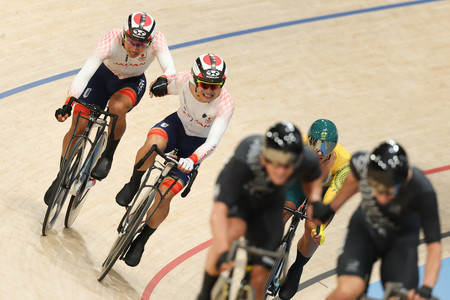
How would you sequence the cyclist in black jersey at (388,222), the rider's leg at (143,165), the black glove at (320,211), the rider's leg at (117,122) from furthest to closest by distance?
the rider's leg at (117,122), the rider's leg at (143,165), the black glove at (320,211), the cyclist in black jersey at (388,222)

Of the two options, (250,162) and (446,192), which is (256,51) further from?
(250,162)

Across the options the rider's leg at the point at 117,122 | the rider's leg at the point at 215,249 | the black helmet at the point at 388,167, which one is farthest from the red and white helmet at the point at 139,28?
the black helmet at the point at 388,167

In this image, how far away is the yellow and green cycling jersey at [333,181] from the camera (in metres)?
5.11

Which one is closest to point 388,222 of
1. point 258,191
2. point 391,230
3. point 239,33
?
point 391,230

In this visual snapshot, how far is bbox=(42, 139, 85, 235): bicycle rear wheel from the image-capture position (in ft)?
17.8

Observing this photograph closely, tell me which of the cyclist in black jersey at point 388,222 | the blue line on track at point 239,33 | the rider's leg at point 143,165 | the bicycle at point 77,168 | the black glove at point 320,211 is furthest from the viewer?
the blue line on track at point 239,33

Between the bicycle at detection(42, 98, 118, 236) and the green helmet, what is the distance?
1.31 metres

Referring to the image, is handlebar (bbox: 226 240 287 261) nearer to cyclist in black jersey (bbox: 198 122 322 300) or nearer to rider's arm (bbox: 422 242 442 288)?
cyclist in black jersey (bbox: 198 122 322 300)

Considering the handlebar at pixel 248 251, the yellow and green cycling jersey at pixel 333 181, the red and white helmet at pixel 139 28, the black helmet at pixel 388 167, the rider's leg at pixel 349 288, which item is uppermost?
the black helmet at pixel 388 167

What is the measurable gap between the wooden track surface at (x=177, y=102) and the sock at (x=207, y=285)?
1.33 meters

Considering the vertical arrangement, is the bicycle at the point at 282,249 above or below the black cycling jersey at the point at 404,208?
below

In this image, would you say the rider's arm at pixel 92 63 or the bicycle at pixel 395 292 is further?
the rider's arm at pixel 92 63

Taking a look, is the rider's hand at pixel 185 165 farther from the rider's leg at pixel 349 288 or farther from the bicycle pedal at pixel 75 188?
the rider's leg at pixel 349 288

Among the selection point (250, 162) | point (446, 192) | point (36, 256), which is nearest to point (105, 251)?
point (36, 256)
